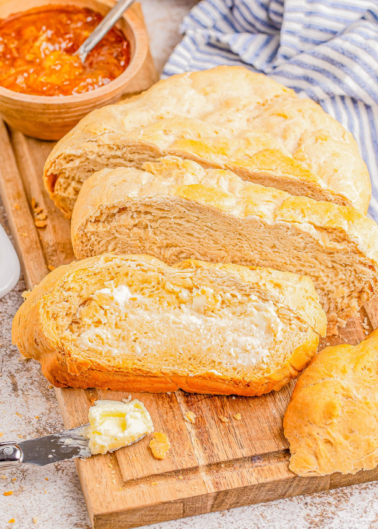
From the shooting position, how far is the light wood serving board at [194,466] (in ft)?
9.39

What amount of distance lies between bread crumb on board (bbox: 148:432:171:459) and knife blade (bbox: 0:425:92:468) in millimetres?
309

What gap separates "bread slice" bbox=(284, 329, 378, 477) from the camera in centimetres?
288

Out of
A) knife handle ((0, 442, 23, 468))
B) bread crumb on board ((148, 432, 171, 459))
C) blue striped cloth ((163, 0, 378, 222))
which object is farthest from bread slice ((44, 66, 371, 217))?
knife handle ((0, 442, 23, 468))

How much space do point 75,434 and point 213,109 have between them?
2098 millimetres

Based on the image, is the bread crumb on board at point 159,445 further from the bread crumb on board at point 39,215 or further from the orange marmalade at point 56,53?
the orange marmalade at point 56,53

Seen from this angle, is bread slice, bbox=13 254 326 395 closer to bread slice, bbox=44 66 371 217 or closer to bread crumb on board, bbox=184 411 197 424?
bread crumb on board, bbox=184 411 197 424

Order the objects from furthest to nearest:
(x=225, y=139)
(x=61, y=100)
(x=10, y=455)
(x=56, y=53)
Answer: (x=56, y=53), (x=61, y=100), (x=225, y=139), (x=10, y=455)

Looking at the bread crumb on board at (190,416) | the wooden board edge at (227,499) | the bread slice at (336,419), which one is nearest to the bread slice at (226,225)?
the bread slice at (336,419)

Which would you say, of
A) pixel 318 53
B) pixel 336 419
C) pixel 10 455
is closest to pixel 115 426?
pixel 10 455

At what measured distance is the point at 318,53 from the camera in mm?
4598

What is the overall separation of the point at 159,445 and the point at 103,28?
9.18 feet

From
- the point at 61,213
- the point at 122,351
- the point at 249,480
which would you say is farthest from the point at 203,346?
the point at 61,213

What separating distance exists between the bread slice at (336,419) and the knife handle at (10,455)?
1.31 m

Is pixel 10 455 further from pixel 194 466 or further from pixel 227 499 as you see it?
pixel 227 499
